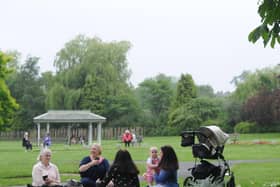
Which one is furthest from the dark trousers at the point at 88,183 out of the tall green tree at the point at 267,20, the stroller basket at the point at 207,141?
the tall green tree at the point at 267,20

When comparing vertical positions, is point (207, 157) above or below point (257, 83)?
below

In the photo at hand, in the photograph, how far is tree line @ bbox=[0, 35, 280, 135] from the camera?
212 feet

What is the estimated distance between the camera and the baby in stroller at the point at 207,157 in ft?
34.9

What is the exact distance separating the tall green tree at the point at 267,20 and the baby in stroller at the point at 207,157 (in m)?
4.63

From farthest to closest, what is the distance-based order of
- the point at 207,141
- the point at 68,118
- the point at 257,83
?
the point at 257,83, the point at 68,118, the point at 207,141


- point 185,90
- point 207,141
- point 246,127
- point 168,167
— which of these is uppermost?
point 185,90

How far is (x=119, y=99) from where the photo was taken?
64750mm

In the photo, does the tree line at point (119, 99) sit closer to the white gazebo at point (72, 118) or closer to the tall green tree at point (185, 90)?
the tall green tree at point (185, 90)

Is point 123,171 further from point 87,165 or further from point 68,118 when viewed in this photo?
point 68,118

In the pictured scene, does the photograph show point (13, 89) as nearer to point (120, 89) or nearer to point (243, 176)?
point (120, 89)

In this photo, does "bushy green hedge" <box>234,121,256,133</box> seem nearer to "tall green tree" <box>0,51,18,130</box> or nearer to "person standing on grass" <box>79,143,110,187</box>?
"tall green tree" <box>0,51,18,130</box>

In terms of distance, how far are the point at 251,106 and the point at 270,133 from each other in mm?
4476

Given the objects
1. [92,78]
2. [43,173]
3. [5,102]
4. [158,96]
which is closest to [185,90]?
[158,96]

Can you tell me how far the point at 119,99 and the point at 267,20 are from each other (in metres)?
58.6
